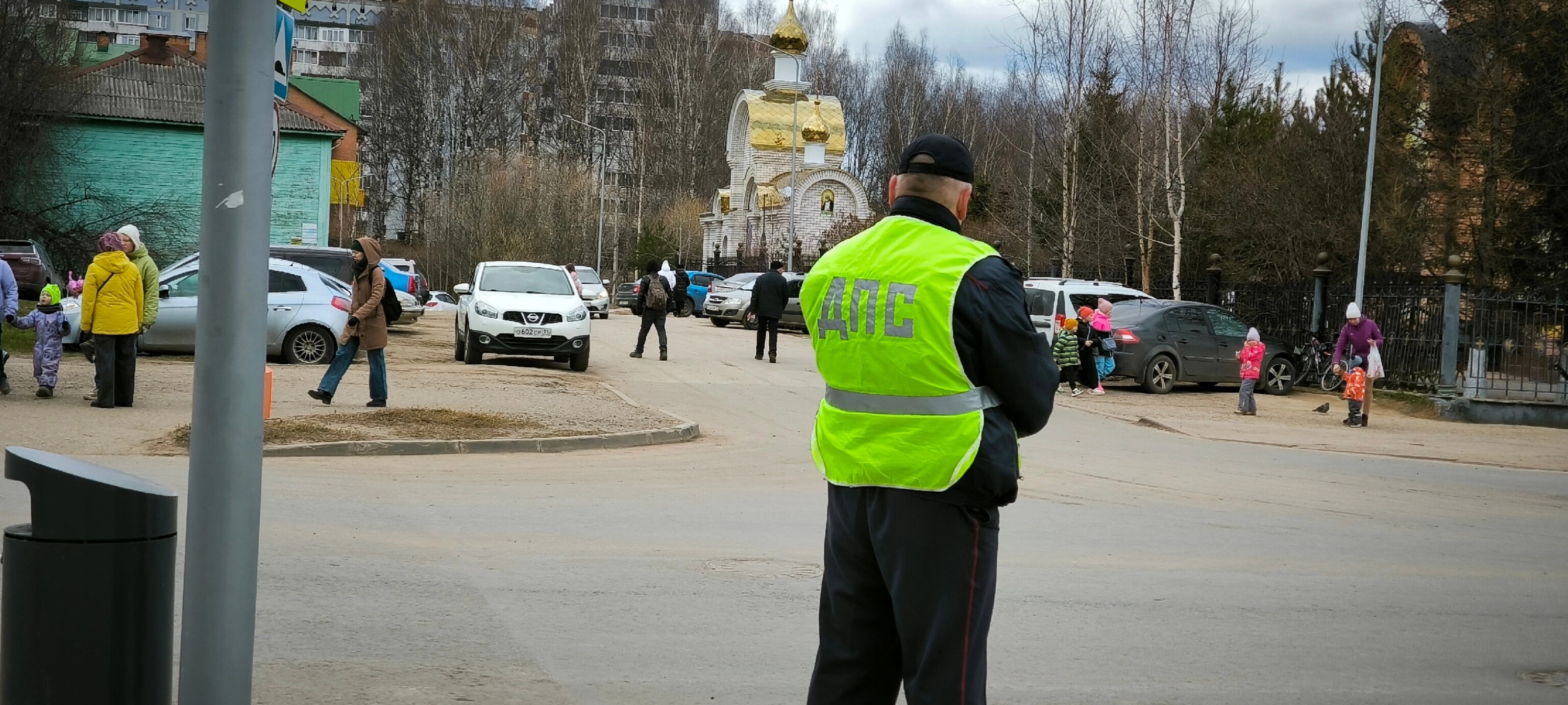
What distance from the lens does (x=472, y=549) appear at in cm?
809

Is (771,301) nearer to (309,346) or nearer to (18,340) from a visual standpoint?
(309,346)

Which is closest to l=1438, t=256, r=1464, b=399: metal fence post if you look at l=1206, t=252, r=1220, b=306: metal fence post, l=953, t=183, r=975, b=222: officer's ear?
l=1206, t=252, r=1220, b=306: metal fence post

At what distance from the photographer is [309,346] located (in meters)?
21.5

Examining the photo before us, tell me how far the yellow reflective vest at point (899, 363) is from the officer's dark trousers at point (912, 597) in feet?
0.32

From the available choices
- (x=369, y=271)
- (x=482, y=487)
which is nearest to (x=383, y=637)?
(x=482, y=487)

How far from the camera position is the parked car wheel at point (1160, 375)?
24031 millimetres

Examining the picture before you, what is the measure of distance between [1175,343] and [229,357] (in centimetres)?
2221

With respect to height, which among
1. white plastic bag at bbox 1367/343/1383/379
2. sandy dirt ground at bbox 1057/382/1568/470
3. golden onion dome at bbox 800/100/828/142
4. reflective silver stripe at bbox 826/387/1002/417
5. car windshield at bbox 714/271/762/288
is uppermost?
Result: golden onion dome at bbox 800/100/828/142

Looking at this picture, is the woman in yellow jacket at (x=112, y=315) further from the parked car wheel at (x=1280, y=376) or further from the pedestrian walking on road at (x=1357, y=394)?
the parked car wheel at (x=1280, y=376)

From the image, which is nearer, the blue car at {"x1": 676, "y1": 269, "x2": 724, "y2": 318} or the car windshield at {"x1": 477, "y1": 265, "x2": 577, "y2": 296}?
the car windshield at {"x1": 477, "y1": 265, "x2": 577, "y2": 296}

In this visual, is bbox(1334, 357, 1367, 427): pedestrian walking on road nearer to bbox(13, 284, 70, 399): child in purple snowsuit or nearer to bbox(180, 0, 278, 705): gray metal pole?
bbox(13, 284, 70, 399): child in purple snowsuit

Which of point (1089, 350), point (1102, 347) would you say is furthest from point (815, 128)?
point (1089, 350)

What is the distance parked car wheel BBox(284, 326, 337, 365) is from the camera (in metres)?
21.3

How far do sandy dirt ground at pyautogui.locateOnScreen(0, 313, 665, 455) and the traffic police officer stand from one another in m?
7.96
